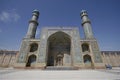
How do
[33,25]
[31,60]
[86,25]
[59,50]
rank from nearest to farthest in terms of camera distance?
[31,60] < [59,50] < [86,25] < [33,25]

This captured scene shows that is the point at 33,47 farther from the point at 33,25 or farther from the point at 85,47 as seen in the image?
the point at 85,47

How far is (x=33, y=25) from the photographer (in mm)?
19156

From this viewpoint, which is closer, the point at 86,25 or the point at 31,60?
the point at 31,60

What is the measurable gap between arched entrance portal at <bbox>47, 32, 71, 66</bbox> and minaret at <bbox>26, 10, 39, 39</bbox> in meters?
4.13

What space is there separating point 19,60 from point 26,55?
51.5 inches

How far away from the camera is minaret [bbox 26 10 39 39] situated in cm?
1806

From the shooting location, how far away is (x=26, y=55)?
14.9 meters

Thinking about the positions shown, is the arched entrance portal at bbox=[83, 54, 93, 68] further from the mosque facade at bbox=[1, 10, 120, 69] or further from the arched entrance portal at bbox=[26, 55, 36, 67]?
the arched entrance portal at bbox=[26, 55, 36, 67]

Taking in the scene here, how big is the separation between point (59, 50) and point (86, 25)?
7.94m

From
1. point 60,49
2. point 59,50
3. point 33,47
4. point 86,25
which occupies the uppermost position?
point 86,25

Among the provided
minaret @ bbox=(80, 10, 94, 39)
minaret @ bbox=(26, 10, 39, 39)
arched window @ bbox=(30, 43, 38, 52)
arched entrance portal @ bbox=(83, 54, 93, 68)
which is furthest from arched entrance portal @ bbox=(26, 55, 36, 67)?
minaret @ bbox=(80, 10, 94, 39)

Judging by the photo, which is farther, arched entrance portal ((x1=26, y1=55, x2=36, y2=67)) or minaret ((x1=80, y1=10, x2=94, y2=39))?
minaret ((x1=80, y1=10, x2=94, y2=39))

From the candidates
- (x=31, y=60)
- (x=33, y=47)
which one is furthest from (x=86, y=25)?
(x=31, y=60)

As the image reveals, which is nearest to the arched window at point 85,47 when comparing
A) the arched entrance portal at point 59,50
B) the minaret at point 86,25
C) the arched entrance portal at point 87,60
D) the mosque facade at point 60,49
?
the mosque facade at point 60,49
